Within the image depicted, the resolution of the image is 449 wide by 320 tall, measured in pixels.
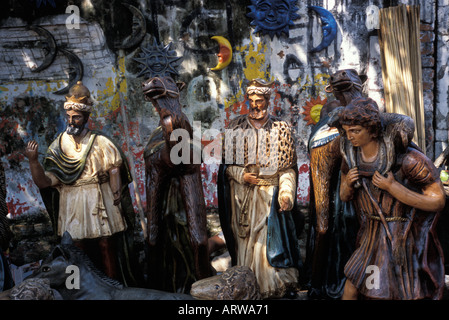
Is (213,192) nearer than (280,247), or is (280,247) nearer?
(280,247)

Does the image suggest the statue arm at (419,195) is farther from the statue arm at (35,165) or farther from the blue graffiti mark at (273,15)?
the blue graffiti mark at (273,15)

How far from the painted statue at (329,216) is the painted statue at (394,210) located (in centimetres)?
86

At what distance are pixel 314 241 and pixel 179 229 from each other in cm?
140

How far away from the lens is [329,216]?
5.50m

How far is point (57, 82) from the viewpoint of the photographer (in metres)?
8.35

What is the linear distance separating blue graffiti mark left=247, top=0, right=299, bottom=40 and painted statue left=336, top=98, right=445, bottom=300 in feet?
13.5

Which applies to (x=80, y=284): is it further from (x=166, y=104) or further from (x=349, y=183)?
(x=349, y=183)

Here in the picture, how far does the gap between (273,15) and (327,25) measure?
798 millimetres

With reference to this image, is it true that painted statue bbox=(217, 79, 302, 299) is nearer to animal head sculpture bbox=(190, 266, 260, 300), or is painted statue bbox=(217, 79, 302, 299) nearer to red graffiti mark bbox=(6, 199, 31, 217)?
animal head sculpture bbox=(190, 266, 260, 300)

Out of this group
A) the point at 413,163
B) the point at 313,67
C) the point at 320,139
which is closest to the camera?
the point at 413,163

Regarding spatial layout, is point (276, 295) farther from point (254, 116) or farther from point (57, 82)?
point (57, 82)

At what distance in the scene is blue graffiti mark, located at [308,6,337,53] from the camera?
8.03 metres

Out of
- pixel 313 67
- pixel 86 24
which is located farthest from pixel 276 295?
pixel 86 24

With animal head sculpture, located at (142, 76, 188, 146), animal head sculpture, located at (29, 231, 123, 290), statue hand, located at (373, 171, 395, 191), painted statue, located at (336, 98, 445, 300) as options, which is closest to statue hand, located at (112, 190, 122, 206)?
animal head sculpture, located at (142, 76, 188, 146)
